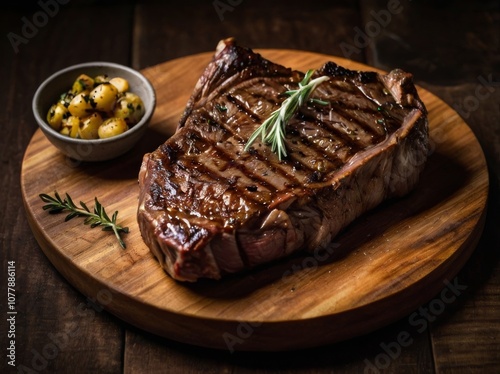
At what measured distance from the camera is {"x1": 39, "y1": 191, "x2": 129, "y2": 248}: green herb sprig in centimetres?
486

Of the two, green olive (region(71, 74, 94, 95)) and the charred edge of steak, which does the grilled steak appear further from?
green olive (region(71, 74, 94, 95))

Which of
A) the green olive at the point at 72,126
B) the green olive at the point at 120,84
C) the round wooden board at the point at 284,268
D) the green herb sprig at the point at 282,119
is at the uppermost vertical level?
→ the green herb sprig at the point at 282,119

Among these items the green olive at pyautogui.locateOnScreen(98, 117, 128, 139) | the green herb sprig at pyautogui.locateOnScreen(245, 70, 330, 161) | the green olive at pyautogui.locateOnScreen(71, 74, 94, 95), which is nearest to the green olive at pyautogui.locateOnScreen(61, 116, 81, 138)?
the green olive at pyautogui.locateOnScreen(98, 117, 128, 139)

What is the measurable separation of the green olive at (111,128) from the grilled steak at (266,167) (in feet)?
1.32

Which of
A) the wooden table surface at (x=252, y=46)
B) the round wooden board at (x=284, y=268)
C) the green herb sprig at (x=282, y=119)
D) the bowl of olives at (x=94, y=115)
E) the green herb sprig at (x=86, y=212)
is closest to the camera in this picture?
the round wooden board at (x=284, y=268)

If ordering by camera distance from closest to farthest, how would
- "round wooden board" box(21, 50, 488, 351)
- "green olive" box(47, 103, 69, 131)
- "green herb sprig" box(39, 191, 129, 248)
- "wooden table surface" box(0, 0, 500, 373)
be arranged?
"round wooden board" box(21, 50, 488, 351), "wooden table surface" box(0, 0, 500, 373), "green herb sprig" box(39, 191, 129, 248), "green olive" box(47, 103, 69, 131)

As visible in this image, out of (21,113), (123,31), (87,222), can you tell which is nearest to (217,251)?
(87,222)

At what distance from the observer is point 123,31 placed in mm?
7055

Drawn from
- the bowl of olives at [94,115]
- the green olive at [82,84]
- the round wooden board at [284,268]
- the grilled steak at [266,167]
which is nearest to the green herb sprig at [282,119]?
the grilled steak at [266,167]


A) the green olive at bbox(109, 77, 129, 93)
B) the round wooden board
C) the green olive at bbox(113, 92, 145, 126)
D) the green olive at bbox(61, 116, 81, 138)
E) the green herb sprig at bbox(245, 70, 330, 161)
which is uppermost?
the green herb sprig at bbox(245, 70, 330, 161)

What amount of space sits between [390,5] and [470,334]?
144 inches

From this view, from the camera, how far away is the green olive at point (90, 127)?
5.21m

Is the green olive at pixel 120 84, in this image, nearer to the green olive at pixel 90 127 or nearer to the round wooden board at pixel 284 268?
the green olive at pixel 90 127

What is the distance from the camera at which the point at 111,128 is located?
5.21 meters
